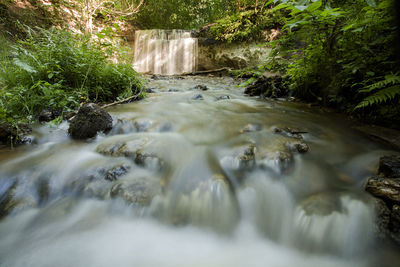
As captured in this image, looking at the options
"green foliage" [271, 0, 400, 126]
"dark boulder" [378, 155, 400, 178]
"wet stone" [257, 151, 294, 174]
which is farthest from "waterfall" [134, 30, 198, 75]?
"dark boulder" [378, 155, 400, 178]

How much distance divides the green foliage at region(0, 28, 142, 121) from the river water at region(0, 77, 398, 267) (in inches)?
28.5

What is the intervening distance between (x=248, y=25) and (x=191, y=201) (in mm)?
9819

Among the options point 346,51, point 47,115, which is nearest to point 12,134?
point 47,115

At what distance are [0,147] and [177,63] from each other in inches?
397

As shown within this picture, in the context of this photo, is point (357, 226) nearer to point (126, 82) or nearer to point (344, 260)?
point (344, 260)

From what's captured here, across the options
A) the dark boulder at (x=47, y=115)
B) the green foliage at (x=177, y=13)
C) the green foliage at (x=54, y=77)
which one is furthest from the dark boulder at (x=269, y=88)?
the green foliage at (x=177, y=13)

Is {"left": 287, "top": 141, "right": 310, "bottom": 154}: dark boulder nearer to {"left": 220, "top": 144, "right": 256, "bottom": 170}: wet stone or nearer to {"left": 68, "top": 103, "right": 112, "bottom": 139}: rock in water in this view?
{"left": 220, "top": 144, "right": 256, "bottom": 170}: wet stone

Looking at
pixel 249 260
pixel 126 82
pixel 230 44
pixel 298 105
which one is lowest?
pixel 249 260

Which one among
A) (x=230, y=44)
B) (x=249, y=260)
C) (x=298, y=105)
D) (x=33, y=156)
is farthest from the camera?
(x=230, y=44)

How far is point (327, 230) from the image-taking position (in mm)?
1242

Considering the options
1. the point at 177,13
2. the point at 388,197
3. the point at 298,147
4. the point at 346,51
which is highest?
the point at 177,13

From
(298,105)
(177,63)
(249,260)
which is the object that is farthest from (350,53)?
(177,63)

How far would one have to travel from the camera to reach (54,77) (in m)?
3.11

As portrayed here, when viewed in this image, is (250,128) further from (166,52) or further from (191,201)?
(166,52)
